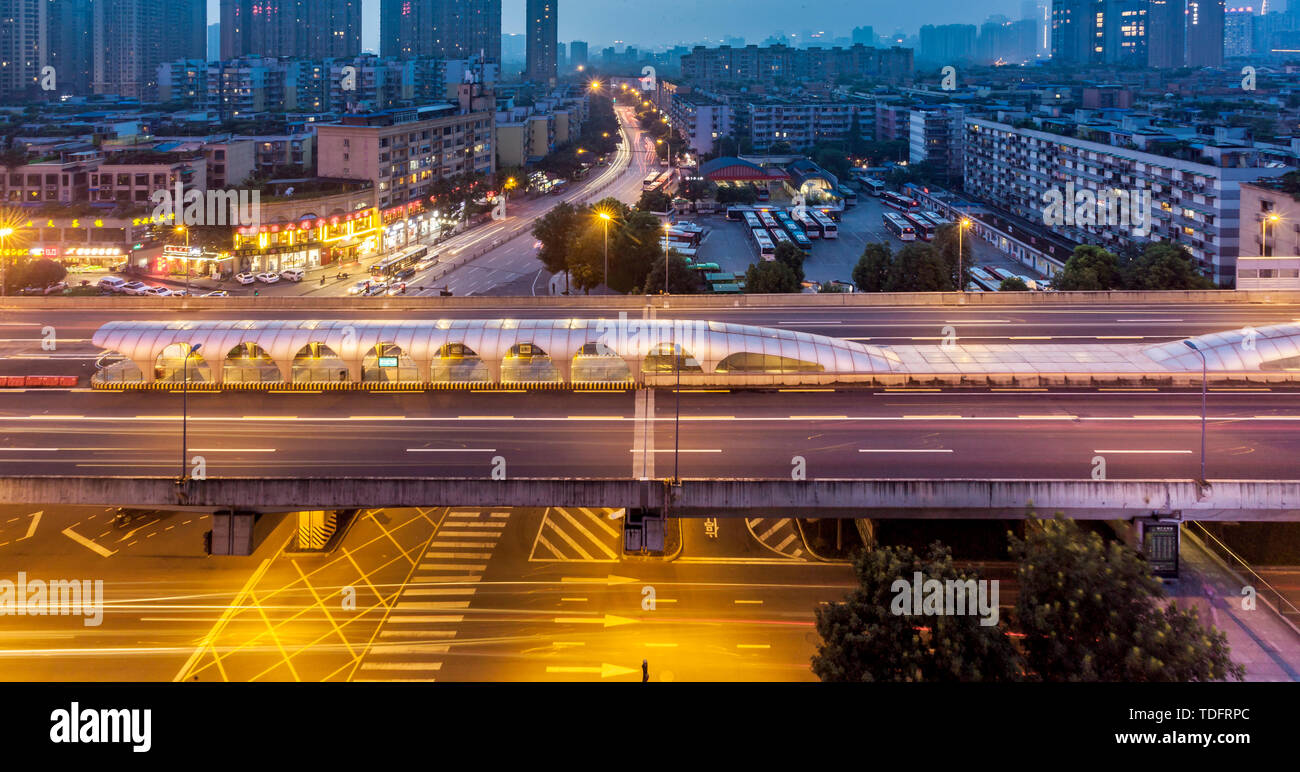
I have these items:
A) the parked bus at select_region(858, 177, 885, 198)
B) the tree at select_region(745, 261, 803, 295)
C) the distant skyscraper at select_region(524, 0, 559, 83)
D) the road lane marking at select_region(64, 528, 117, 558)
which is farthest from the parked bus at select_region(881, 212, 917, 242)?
the distant skyscraper at select_region(524, 0, 559, 83)

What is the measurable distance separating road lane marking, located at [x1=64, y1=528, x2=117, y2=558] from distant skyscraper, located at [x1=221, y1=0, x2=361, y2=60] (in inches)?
4838

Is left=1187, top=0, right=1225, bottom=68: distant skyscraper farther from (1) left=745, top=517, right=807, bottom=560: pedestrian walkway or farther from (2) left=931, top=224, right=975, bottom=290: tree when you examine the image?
(1) left=745, top=517, right=807, bottom=560: pedestrian walkway

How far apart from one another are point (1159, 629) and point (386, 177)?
2134 inches

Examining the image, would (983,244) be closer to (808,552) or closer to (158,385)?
(808,552)

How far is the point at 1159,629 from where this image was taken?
8750 millimetres

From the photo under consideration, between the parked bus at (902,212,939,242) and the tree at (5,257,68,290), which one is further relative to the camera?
the parked bus at (902,212,939,242)

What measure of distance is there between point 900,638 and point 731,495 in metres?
3.13

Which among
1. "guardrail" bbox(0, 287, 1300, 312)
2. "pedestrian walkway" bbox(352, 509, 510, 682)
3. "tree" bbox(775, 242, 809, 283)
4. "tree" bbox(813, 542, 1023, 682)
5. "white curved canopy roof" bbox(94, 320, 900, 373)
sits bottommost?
"pedestrian walkway" bbox(352, 509, 510, 682)

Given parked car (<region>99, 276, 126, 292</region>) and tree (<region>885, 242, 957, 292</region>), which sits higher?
tree (<region>885, 242, 957, 292</region>)

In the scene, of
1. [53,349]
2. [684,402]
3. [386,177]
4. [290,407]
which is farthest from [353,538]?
[386,177]

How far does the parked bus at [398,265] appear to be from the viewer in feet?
145

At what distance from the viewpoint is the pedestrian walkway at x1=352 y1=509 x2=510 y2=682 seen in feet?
39.6

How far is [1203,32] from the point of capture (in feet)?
459

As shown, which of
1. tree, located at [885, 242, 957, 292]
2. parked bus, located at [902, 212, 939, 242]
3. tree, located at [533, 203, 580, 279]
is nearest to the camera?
tree, located at [885, 242, 957, 292]
